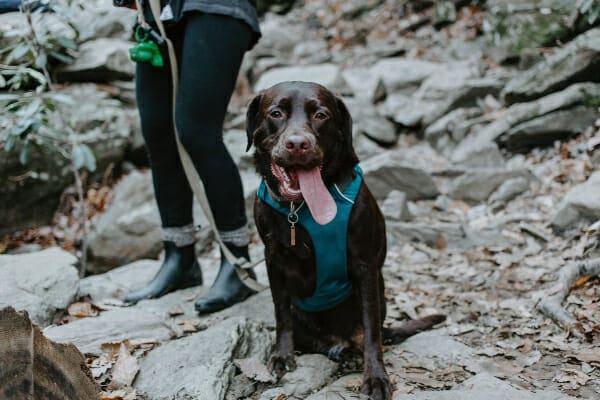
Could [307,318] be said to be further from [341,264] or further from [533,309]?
[533,309]

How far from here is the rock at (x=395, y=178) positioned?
5434 mm

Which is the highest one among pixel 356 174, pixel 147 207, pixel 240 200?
pixel 356 174

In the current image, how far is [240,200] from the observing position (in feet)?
10.1

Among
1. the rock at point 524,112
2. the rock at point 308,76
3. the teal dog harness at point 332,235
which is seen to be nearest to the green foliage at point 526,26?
the rock at point 524,112

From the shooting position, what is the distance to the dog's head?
2223mm

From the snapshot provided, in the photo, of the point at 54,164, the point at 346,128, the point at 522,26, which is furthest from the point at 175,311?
the point at 522,26

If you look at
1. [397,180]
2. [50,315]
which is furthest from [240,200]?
[397,180]

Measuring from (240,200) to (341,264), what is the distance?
33.2 inches

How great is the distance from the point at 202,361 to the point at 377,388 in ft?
2.37

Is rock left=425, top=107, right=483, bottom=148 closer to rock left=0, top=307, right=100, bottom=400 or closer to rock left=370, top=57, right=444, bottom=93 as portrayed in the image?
rock left=370, top=57, right=444, bottom=93

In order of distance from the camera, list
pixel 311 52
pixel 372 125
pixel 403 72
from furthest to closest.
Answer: pixel 311 52, pixel 403 72, pixel 372 125

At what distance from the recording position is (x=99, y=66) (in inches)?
284

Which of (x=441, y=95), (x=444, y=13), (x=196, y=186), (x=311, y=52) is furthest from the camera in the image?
(x=311, y=52)

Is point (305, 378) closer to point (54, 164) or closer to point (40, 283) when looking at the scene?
point (40, 283)
